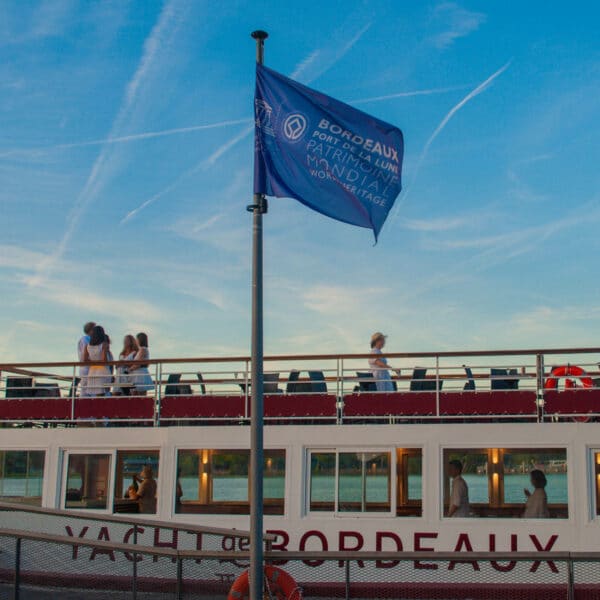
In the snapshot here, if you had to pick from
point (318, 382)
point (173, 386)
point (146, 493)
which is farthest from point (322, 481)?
point (173, 386)

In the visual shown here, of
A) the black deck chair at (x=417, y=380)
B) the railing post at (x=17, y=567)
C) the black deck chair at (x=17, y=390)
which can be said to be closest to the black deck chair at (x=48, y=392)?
the black deck chair at (x=17, y=390)

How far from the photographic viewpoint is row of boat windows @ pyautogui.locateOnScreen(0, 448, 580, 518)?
1380 centimetres

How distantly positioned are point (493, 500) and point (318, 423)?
3.09 meters

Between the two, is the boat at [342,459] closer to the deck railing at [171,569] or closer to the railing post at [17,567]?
the deck railing at [171,569]

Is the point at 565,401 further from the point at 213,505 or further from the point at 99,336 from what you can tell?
the point at 99,336

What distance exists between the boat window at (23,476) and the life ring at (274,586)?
765 centimetres

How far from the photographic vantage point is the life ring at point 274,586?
9.16 metres

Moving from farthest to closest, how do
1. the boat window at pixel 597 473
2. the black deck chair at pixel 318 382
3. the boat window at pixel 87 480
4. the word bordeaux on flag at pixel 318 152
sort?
the boat window at pixel 87 480 < the black deck chair at pixel 318 382 < the boat window at pixel 597 473 < the word bordeaux on flag at pixel 318 152

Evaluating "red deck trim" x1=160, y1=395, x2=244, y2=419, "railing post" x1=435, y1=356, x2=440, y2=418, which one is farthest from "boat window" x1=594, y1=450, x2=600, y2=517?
"red deck trim" x1=160, y1=395, x2=244, y2=419

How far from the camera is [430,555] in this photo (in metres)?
8.59

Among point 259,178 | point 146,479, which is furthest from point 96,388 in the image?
point 259,178

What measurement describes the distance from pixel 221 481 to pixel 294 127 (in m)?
7.05

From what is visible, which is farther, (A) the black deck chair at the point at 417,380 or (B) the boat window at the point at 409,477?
(A) the black deck chair at the point at 417,380

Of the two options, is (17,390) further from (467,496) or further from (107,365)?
(467,496)
